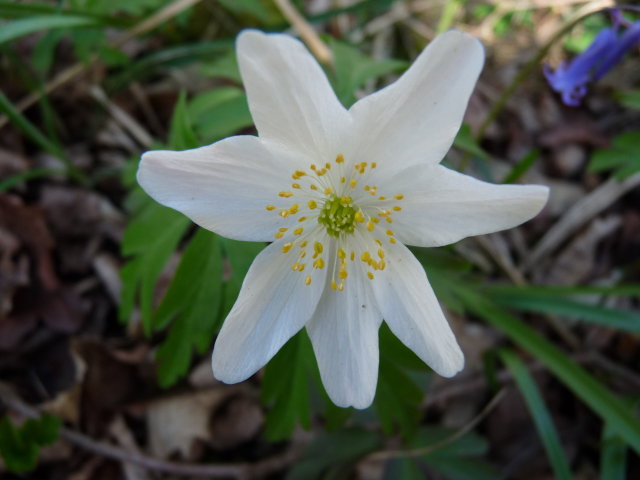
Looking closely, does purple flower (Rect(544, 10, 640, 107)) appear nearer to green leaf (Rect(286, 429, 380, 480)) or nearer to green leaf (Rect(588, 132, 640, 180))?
green leaf (Rect(588, 132, 640, 180))

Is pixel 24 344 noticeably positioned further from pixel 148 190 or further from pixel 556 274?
pixel 556 274

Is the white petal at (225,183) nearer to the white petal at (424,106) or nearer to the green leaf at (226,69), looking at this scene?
the white petal at (424,106)

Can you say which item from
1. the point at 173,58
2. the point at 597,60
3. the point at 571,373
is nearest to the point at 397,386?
the point at 571,373

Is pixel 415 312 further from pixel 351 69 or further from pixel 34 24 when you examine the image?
pixel 34 24

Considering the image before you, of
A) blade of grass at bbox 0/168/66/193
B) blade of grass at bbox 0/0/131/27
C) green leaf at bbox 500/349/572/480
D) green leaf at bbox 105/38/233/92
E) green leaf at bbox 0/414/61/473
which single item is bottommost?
green leaf at bbox 500/349/572/480

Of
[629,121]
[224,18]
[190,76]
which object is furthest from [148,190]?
[629,121]

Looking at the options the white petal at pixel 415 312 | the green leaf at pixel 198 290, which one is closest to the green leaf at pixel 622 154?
the white petal at pixel 415 312

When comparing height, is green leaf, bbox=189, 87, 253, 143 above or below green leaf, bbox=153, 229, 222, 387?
above

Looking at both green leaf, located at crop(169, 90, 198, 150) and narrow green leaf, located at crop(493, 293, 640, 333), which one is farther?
narrow green leaf, located at crop(493, 293, 640, 333)

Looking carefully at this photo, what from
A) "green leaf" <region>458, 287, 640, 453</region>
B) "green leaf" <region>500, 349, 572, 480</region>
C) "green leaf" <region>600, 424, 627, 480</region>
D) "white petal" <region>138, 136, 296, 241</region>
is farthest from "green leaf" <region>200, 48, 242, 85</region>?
"green leaf" <region>600, 424, 627, 480</region>
